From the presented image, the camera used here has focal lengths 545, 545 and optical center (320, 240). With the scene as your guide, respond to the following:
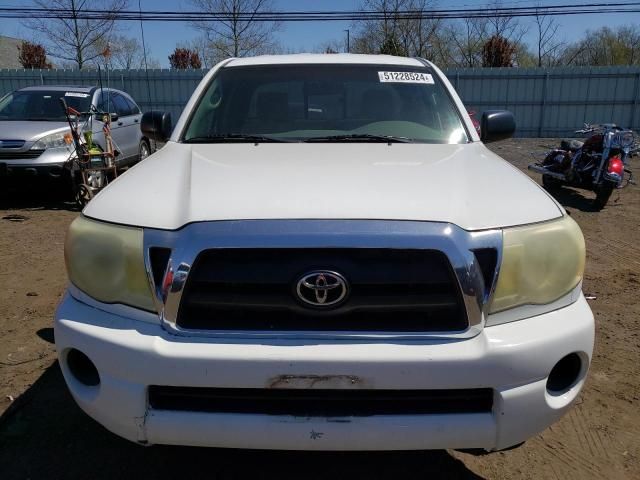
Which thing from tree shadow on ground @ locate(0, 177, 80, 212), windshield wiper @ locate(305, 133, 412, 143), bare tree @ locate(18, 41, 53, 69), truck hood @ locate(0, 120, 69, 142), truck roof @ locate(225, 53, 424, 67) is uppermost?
bare tree @ locate(18, 41, 53, 69)

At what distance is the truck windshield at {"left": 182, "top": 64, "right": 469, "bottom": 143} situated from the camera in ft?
10.3

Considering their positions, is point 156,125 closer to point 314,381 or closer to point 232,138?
point 232,138

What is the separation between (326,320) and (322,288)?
119mm

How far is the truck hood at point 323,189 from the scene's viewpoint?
1912 millimetres

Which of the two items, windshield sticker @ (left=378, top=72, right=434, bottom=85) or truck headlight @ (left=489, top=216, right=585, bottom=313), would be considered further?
windshield sticker @ (left=378, top=72, right=434, bottom=85)

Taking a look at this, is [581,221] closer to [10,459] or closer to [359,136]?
[359,136]

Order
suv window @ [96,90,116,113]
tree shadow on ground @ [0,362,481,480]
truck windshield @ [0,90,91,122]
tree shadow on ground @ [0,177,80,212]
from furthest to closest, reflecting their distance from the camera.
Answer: suv window @ [96,90,116,113] → truck windshield @ [0,90,91,122] → tree shadow on ground @ [0,177,80,212] → tree shadow on ground @ [0,362,481,480]

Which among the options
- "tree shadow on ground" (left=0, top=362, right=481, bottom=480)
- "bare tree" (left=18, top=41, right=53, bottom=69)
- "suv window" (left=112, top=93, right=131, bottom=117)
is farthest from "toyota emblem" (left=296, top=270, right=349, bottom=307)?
"bare tree" (left=18, top=41, right=53, bottom=69)

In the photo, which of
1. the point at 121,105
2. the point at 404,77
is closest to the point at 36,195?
the point at 121,105

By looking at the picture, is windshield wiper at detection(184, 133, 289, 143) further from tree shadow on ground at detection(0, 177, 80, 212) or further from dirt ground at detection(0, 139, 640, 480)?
tree shadow on ground at detection(0, 177, 80, 212)

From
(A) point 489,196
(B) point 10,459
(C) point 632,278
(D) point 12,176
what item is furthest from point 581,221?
(D) point 12,176

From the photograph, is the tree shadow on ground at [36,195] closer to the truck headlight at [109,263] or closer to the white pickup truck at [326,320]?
the truck headlight at [109,263]

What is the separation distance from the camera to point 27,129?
7.92 meters

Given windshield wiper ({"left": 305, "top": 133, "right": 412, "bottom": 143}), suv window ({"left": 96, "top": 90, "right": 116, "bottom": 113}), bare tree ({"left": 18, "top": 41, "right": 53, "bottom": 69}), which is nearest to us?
windshield wiper ({"left": 305, "top": 133, "right": 412, "bottom": 143})
